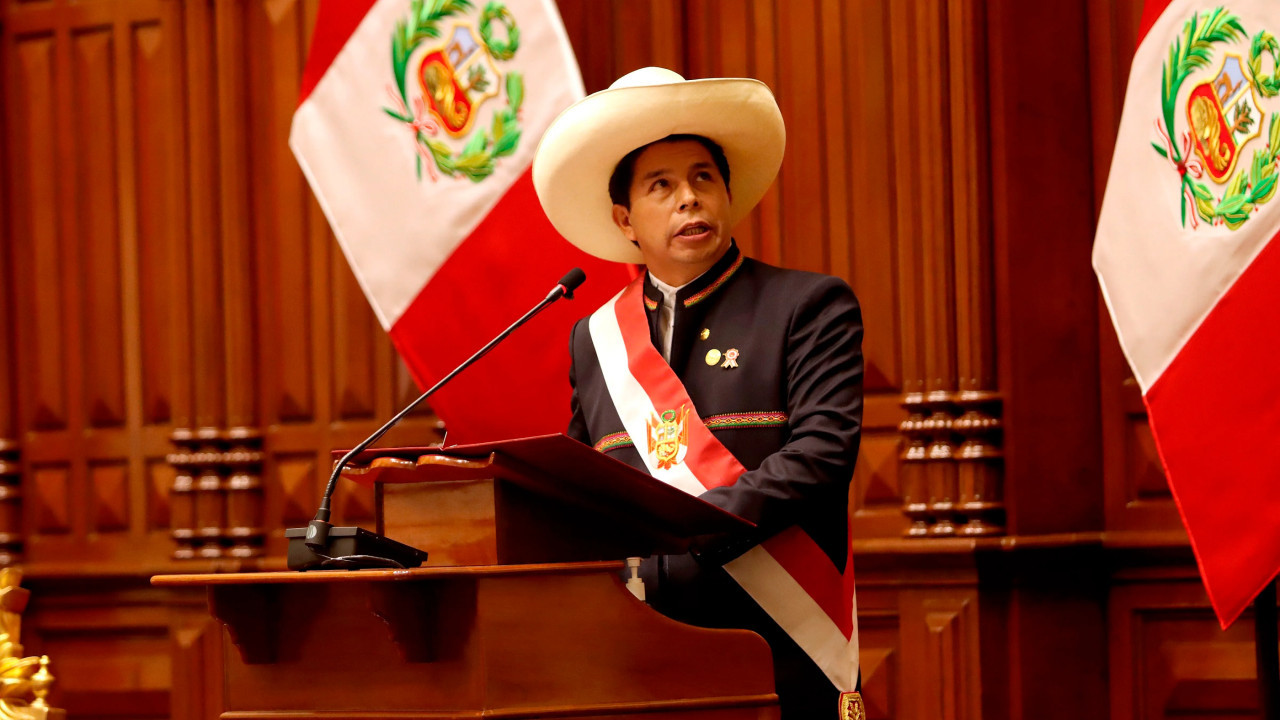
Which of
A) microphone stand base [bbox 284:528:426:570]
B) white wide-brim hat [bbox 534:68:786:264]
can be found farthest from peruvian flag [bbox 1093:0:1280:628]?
microphone stand base [bbox 284:528:426:570]

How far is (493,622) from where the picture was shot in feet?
4.98

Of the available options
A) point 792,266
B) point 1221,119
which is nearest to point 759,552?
point 1221,119

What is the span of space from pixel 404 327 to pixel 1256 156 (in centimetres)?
181

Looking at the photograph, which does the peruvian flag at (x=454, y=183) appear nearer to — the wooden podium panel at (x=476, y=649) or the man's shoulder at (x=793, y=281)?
the man's shoulder at (x=793, y=281)

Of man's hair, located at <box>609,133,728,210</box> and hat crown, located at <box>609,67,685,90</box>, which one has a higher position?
hat crown, located at <box>609,67,685,90</box>

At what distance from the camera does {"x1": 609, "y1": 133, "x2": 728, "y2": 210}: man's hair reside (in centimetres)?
217

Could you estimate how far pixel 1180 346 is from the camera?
2.53 m

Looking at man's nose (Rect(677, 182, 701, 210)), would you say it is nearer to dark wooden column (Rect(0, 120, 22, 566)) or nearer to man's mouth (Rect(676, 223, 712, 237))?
man's mouth (Rect(676, 223, 712, 237))

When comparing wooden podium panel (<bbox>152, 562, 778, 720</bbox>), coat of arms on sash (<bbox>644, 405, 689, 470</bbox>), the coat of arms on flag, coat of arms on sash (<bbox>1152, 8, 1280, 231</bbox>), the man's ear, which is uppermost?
the coat of arms on flag

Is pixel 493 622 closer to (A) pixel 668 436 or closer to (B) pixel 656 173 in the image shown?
(A) pixel 668 436

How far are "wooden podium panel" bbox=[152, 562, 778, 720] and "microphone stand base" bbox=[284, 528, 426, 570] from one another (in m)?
0.03

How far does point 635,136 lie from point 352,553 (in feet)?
2.73

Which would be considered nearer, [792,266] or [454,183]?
[454,183]

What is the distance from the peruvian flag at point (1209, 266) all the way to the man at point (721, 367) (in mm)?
A: 769
